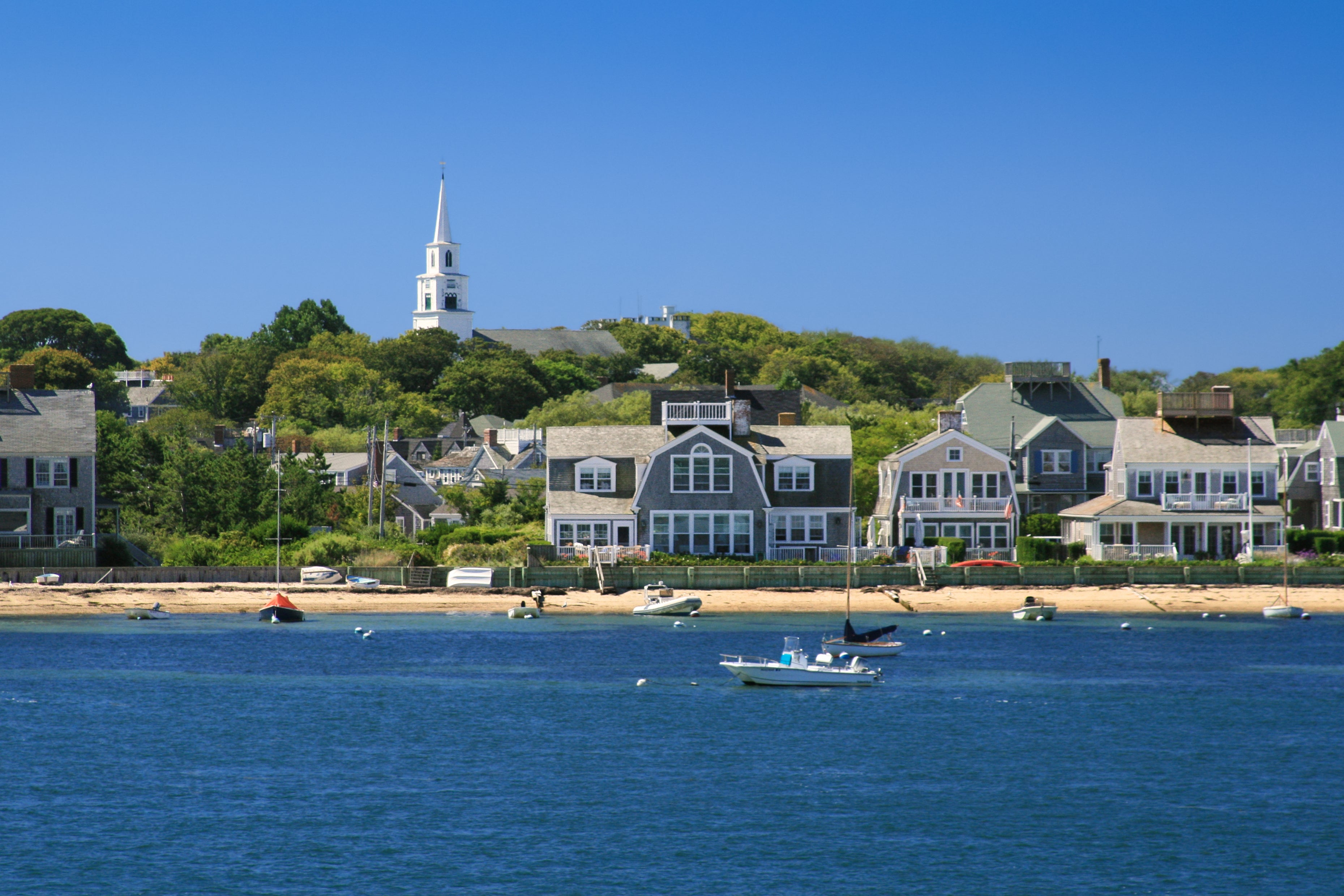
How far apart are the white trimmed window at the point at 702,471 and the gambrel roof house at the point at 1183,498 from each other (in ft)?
56.6

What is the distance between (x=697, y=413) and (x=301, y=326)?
377 feet

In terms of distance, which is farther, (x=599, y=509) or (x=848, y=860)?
(x=599, y=509)

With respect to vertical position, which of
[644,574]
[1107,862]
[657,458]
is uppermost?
[657,458]

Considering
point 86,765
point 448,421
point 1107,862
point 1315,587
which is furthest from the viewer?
point 448,421

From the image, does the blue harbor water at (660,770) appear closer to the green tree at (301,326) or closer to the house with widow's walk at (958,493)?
the house with widow's walk at (958,493)

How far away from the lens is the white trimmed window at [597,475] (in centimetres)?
7231

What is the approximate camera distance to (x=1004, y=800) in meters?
34.4

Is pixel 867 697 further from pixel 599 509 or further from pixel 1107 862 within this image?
pixel 599 509

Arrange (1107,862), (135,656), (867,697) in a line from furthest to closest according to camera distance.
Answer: (135,656), (867,697), (1107,862)

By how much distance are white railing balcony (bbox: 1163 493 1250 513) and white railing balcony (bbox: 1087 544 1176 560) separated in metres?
2.14

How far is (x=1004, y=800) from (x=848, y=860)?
20.2 ft

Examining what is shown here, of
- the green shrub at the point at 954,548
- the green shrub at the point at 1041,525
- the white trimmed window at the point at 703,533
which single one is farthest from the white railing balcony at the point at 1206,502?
the white trimmed window at the point at 703,533

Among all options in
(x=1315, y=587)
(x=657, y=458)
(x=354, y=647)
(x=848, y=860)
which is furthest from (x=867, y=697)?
(x=1315, y=587)

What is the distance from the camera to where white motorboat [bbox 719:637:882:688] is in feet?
154
